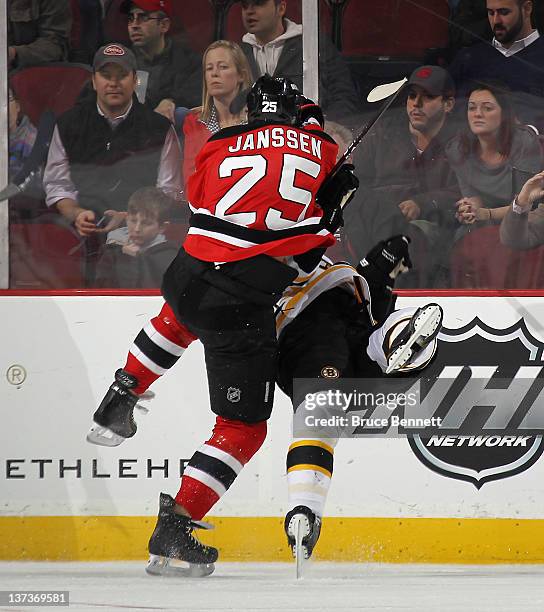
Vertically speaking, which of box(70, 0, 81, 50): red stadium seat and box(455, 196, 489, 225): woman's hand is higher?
box(70, 0, 81, 50): red stadium seat

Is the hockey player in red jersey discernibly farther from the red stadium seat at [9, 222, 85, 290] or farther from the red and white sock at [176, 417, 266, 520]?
the red stadium seat at [9, 222, 85, 290]

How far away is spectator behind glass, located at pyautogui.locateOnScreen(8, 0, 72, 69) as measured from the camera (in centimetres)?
A: 466

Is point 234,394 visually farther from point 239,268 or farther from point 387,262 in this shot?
point 387,262

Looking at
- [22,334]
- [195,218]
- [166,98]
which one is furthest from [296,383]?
[166,98]

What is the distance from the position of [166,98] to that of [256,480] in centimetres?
147

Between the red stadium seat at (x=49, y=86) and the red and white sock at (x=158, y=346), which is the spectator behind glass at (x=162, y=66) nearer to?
the red stadium seat at (x=49, y=86)

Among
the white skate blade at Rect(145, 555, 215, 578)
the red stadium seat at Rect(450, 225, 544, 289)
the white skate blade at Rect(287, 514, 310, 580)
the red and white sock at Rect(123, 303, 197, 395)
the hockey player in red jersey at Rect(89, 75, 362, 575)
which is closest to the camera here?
the white skate blade at Rect(287, 514, 310, 580)

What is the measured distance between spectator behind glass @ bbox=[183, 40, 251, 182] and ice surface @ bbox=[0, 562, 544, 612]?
5.02ft

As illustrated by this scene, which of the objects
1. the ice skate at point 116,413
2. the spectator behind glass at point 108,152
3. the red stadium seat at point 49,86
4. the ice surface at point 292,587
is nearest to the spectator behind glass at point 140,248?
the spectator behind glass at point 108,152

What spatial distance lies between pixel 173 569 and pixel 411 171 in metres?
1.87

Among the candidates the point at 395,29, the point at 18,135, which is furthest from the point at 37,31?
the point at 395,29

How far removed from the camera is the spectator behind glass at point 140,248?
463 cm

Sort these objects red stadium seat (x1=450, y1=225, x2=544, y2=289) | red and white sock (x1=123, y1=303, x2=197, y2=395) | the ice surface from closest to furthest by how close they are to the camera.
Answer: the ice surface, red and white sock (x1=123, y1=303, x2=197, y2=395), red stadium seat (x1=450, y1=225, x2=544, y2=289)

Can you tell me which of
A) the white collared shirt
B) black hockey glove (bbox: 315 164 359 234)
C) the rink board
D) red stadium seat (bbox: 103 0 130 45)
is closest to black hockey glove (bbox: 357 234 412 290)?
black hockey glove (bbox: 315 164 359 234)
